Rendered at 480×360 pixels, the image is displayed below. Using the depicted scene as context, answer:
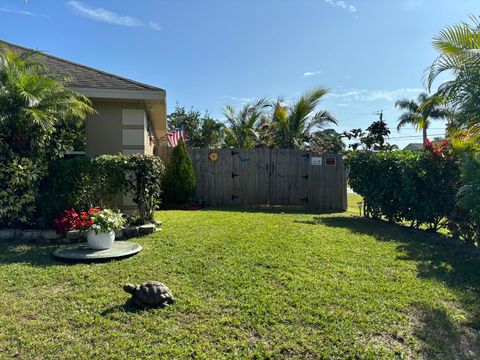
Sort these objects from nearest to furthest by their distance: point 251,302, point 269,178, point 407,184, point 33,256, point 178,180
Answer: point 251,302
point 33,256
point 407,184
point 178,180
point 269,178

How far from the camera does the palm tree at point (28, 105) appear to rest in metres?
4.99

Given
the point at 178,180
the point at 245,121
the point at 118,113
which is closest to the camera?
the point at 118,113

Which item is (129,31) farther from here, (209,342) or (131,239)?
(209,342)

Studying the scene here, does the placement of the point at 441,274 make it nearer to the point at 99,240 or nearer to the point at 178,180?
the point at 99,240

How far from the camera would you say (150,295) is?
2959 mm

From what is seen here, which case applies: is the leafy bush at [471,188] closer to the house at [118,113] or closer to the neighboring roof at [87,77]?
the house at [118,113]

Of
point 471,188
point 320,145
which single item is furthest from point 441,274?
point 320,145

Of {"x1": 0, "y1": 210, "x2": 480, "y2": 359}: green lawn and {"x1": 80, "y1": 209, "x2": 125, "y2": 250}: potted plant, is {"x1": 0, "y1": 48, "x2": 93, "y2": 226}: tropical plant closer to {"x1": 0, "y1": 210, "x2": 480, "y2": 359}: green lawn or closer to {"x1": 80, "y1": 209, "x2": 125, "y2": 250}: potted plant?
{"x1": 0, "y1": 210, "x2": 480, "y2": 359}: green lawn

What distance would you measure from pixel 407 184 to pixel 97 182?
5.80 meters

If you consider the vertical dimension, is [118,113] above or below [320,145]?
above

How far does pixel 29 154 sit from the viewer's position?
17.4 ft

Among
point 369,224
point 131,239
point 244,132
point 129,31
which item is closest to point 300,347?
point 131,239

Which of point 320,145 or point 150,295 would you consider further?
point 320,145

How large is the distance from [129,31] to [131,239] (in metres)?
6.18
